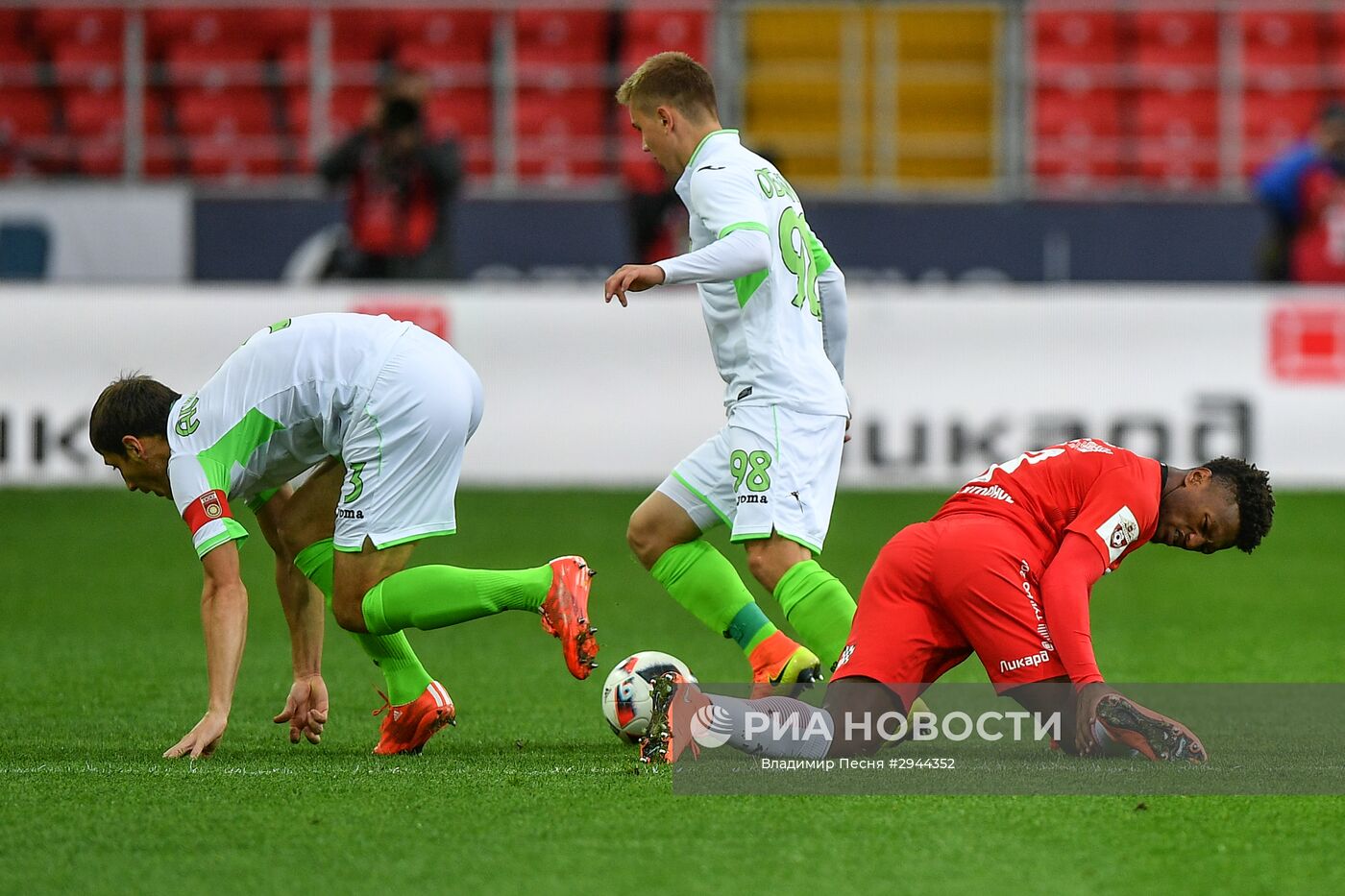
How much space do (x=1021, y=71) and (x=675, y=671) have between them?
411 inches

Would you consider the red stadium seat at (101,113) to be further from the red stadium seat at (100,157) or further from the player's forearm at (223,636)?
the player's forearm at (223,636)

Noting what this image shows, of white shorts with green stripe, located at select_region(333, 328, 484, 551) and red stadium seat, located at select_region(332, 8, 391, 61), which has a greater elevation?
red stadium seat, located at select_region(332, 8, 391, 61)

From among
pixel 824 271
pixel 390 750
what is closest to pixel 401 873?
pixel 390 750

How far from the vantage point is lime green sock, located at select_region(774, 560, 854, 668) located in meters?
5.61

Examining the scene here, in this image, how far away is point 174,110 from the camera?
53.2ft

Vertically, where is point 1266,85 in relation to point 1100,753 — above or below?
above

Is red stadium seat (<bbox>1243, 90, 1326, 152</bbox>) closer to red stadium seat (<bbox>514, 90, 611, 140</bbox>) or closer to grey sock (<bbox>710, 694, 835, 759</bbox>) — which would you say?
red stadium seat (<bbox>514, 90, 611, 140</bbox>)

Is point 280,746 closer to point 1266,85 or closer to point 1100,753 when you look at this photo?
point 1100,753

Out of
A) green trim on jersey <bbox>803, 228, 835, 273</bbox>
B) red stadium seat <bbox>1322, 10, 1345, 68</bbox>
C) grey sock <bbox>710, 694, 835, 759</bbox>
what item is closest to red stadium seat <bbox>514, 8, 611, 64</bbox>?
red stadium seat <bbox>1322, 10, 1345, 68</bbox>

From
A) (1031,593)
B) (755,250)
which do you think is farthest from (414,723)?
(1031,593)

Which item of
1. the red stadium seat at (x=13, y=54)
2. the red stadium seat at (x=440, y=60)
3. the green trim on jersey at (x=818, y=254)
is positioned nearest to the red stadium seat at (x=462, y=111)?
the red stadium seat at (x=440, y=60)

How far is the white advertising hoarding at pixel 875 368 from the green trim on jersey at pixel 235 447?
7044 millimetres

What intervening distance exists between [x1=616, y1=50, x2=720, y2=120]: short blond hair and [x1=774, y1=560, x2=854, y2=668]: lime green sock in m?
1.40

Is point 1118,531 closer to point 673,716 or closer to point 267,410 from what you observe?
point 673,716
